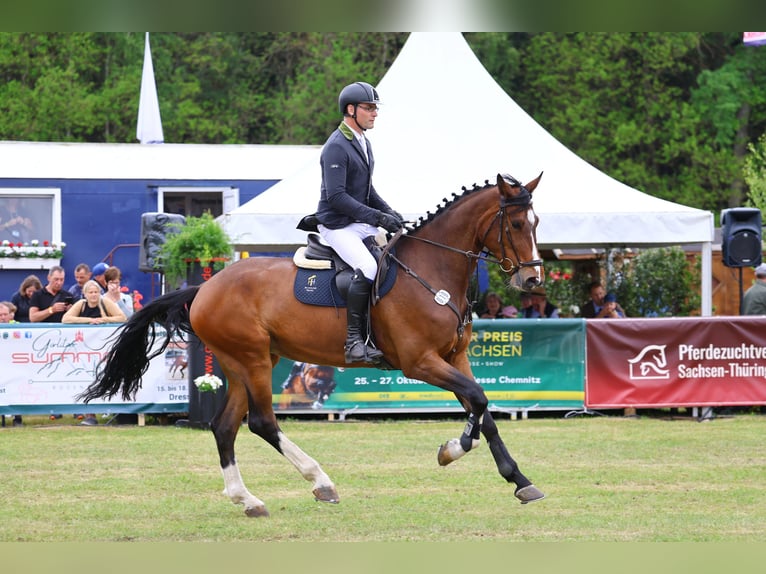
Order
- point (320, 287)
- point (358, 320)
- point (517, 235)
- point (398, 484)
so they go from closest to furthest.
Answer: point (517, 235) → point (358, 320) → point (320, 287) → point (398, 484)

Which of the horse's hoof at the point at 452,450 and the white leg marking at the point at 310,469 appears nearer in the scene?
the horse's hoof at the point at 452,450

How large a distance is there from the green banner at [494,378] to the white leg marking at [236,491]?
20.3ft

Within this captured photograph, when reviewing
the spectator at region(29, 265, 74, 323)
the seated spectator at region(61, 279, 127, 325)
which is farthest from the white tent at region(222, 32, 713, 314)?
the spectator at region(29, 265, 74, 323)

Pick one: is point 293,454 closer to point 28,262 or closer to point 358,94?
point 358,94

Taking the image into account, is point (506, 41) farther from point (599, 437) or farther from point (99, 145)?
point (599, 437)

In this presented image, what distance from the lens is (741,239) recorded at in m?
15.7

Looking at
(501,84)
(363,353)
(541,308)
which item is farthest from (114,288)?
(501,84)

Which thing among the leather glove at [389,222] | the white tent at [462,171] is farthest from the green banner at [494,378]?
the leather glove at [389,222]

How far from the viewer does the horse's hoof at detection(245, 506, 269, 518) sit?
760cm

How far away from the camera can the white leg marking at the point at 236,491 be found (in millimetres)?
7680

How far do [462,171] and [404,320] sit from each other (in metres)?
8.46

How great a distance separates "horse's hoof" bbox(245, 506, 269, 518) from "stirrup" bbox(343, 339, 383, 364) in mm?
1167

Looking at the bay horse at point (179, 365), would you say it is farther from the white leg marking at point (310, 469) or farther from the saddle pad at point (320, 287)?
the white leg marking at point (310, 469)

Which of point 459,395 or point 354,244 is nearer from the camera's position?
point 459,395
